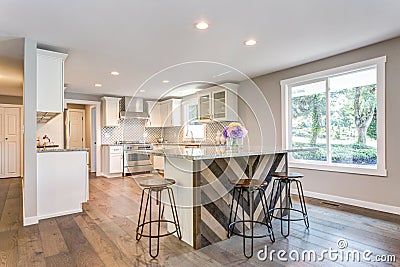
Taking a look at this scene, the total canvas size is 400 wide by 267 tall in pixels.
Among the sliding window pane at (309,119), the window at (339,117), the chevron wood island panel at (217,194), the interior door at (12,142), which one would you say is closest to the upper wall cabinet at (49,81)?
the chevron wood island panel at (217,194)

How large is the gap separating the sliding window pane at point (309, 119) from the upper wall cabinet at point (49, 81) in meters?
3.91

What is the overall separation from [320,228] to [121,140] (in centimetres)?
606

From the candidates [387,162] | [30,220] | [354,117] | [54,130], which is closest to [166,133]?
[54,130]

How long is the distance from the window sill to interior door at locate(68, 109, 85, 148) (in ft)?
22.8

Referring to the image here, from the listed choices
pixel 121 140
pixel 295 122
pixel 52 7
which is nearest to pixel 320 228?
pixel 295 122

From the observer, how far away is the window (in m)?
3.55

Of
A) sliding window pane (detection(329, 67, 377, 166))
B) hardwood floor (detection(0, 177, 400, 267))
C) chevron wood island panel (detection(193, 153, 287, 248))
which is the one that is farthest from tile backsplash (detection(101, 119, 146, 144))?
sliding window pane (detection(329, 67, 377, 166))

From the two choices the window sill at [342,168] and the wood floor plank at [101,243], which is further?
the window sill at [342,168]

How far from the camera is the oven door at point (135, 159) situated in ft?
22.8

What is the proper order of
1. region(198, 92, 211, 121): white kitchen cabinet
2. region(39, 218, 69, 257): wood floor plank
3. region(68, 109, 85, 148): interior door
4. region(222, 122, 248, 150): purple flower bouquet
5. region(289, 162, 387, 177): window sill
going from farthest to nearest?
region(68, 109, 85, 148): interior door
region(198, 92, 211, 121): white kitchen cabinet
region(289, 162, 387, 177): window sill
region(222, 122, 248, 150): purple flower bouquet
region(39, 218, 69, 257): wood floor plank

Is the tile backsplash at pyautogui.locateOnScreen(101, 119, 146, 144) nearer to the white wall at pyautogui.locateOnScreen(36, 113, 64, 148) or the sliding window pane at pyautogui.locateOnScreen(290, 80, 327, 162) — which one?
the white wall at pyautogui.locateOnScreen(36, 113, 64, 148)

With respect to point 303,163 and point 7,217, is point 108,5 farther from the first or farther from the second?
point 303,163

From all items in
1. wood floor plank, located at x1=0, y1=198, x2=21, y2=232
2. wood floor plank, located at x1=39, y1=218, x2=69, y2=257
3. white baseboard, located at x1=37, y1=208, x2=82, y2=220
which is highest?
white baseboard, located at x1=37, y1=208, x2=82, y2=220

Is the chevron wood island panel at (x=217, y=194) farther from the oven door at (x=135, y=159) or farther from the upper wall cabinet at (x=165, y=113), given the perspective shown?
the upper wall cabinet at (x=165, y=113)
